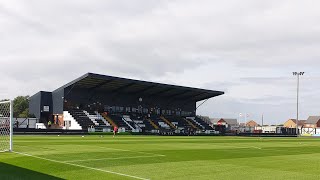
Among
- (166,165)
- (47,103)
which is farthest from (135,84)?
(166,165)

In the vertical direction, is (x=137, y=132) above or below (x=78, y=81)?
below

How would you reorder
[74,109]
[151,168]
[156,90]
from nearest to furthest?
1. [151,168]
2. [74,109]
3. [156,90]

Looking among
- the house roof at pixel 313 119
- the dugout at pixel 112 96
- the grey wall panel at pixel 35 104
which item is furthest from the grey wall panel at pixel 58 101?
the house roof at pixel 313 119

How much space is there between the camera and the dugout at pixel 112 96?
75500 mm

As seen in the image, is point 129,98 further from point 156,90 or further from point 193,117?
point 193,117

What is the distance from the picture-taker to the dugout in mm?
75500

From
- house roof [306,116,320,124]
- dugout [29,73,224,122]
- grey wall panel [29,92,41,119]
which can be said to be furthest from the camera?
house roof [306,116,320,124]

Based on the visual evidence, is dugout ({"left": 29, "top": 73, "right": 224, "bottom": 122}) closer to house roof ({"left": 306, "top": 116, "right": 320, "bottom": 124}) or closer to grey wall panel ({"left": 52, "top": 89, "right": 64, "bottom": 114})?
grey wall panel ({"left": 52, "top": 89, "right": 64, "bottom": 114})

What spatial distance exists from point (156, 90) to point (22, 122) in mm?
28828

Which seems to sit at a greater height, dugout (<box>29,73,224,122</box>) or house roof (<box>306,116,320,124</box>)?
dugout (<box>29,73,224,122</box>)

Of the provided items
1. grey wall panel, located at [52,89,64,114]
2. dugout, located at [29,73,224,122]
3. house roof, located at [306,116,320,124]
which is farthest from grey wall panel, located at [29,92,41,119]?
house roof, located at [306,116,320,124]

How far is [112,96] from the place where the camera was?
8300 cm

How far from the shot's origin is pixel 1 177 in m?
12.7

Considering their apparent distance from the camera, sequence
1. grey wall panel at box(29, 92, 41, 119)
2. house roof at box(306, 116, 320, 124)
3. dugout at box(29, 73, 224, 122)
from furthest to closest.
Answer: house roof at box(306, 116, 320, 124)
grey wall panel at box(29, 92, 41, 119)
dugout at box(29, 73, 224, 122)
